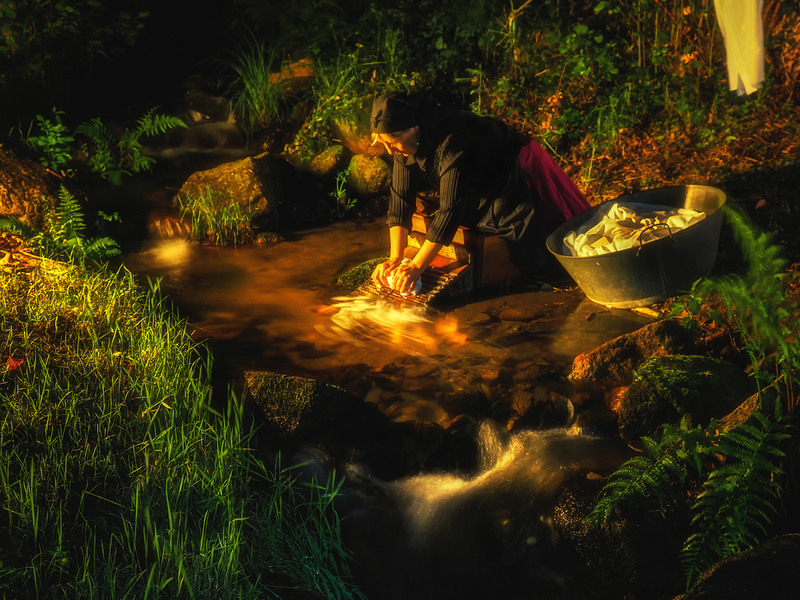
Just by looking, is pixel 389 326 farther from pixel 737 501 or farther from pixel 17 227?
pixel 17 227

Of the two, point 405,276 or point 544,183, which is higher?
point 544,183

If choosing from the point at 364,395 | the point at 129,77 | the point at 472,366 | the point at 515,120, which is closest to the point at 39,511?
the point at 364,395

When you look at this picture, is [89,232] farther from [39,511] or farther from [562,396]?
[562,396]

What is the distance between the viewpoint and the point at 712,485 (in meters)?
3.38

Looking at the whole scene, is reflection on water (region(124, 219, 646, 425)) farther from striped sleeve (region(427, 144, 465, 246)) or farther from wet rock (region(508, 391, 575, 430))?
striped sleeve (region(427, 144, 465, 246))

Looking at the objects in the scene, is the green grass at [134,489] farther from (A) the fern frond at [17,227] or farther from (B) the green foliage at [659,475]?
(A) the fern frond at [17,227]

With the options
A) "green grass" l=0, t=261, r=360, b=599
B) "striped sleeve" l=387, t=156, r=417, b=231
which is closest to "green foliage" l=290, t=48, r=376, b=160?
"striped sleeve" l=387, t=156, r=417, b=231

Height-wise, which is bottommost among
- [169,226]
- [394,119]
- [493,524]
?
[493,524]

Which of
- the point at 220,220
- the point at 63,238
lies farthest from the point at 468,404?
the point at 220,220

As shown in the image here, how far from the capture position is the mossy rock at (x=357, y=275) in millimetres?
6211

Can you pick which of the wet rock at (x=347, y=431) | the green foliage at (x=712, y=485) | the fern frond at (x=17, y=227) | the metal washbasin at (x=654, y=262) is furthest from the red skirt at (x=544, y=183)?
the fern frond at (x=17, y=227)

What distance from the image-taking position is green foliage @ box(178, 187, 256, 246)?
7391mm

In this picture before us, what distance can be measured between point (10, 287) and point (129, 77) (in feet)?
21.9

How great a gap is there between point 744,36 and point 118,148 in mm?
7092
